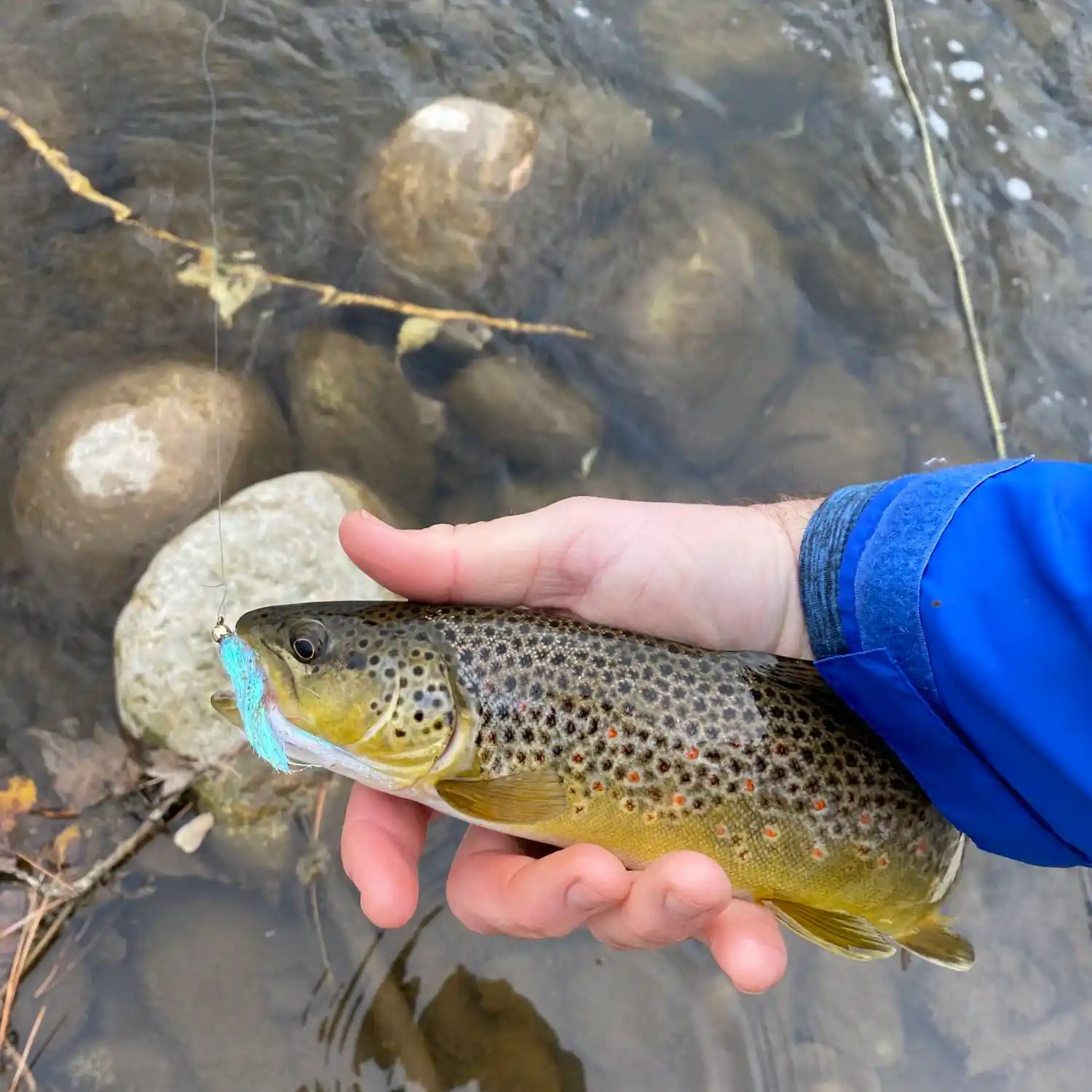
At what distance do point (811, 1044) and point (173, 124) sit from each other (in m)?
5.26

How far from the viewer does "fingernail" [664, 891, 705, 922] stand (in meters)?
2.21

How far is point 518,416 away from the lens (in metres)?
4.66

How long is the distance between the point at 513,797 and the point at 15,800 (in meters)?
2.45

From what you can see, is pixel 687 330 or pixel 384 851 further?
pixel 687 330

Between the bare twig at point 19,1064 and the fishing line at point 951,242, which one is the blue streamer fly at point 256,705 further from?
the fishing line at point 951,242

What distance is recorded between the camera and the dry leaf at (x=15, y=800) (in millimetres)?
3768

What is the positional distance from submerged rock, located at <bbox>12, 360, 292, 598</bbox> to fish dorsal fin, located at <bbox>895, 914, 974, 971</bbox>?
125 inches

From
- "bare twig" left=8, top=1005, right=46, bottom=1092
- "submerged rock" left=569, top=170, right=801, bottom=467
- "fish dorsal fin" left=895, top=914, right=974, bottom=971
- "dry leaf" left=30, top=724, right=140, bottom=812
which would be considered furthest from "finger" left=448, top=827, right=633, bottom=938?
"submerged rock" left=569, top=170, right=801, bottom=467

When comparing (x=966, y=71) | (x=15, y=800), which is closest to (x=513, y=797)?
(x=15, y=800)

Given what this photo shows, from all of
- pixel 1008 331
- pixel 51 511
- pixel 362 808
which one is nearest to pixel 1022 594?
pixel 362 808

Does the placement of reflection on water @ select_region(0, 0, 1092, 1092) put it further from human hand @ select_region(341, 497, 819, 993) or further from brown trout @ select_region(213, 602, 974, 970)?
brown trout @ select_region(213, 602, 974, 970)

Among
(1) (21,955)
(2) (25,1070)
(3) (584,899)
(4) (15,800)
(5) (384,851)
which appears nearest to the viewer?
(3) (584,899)

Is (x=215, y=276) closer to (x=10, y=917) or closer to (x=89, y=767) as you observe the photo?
(x=89, y=767)

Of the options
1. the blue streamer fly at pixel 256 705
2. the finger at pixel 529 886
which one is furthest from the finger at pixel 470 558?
the finger at pixel 529 886
